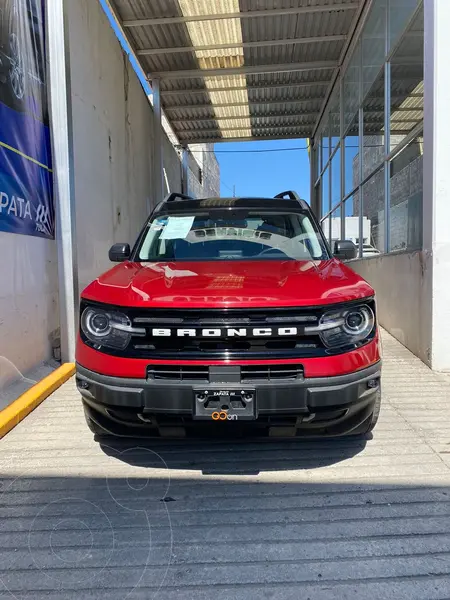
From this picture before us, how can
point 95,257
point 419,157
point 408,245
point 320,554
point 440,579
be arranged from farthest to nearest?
point 95,257 → point 408,245 → point 419,157 → point 320,554 → point 440,579

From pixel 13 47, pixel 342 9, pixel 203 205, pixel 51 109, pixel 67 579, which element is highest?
pixel 342 9

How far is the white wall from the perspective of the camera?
3982mm

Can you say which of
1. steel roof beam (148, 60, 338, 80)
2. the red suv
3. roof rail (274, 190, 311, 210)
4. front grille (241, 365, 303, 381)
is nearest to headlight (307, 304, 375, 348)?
the red suv

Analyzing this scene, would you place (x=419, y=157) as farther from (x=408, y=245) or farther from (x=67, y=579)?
(x=67, y=579)

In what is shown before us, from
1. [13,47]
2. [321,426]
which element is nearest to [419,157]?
[321,426]

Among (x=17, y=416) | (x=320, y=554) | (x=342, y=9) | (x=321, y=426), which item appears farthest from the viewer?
(x=342, y=9)

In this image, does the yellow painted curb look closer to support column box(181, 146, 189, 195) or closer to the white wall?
the white wall

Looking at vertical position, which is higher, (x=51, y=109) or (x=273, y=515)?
(x=51, y=109)

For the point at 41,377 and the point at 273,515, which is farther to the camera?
the point at 41,377

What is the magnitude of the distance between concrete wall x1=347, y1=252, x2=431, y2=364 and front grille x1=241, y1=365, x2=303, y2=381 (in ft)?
9.95

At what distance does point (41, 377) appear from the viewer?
14.8ft

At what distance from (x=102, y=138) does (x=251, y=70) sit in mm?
5122

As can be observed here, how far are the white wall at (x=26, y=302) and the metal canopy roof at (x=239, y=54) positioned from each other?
562cm

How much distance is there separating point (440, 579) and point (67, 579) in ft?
5.37
